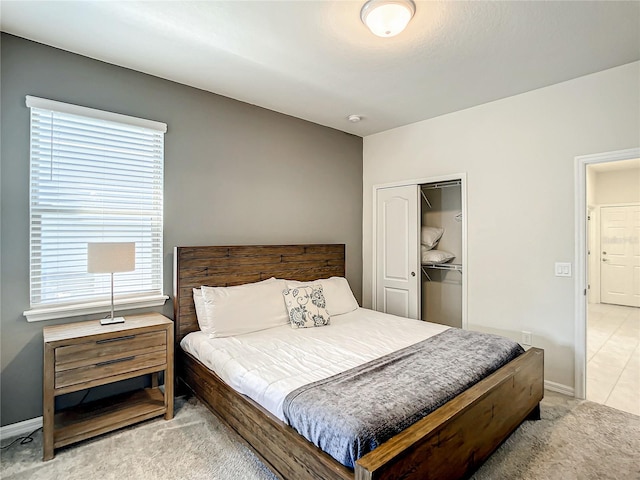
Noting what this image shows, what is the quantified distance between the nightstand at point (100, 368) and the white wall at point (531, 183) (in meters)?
2.93

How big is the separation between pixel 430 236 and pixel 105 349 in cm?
350

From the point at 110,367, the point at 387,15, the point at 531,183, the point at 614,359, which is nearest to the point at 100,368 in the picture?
the point at 110,367

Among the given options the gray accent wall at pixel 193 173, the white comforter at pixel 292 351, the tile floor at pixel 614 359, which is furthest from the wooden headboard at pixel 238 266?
the tile floor at pixel 614 359

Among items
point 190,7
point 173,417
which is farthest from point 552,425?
point 190,7

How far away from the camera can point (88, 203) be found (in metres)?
2.55

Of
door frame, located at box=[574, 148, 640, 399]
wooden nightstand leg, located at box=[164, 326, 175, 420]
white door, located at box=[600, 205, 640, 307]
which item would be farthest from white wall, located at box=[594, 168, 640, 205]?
wooden nightstand leg, located at box=[164, 326, 175, 420]

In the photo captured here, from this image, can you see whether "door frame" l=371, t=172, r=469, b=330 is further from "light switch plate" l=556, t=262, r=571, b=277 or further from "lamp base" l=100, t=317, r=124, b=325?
"lamp base" l=100, t=317, r=124, b=325

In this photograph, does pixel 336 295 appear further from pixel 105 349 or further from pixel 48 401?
pixel 48 401

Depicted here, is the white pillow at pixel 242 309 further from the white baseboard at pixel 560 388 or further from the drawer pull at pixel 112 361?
the white baseboard at pixel 560 388

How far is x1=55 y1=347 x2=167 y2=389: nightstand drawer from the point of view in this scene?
2.10 meters

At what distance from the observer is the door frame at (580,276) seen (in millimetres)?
2824

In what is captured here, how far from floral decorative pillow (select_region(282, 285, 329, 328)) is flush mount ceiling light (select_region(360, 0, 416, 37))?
2155 millimetres

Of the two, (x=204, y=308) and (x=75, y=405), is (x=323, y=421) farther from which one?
Result: (x=75, y=405)

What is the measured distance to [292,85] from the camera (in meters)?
3.00
